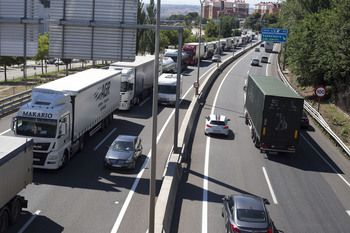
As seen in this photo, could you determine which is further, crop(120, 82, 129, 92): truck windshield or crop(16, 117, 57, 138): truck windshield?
crop(120, 82, 129, 92): truck windshield

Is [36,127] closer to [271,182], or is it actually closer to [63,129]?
[63,129]

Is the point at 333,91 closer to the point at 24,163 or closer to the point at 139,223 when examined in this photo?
the point at 139,223

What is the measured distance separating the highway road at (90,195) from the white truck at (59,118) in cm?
91

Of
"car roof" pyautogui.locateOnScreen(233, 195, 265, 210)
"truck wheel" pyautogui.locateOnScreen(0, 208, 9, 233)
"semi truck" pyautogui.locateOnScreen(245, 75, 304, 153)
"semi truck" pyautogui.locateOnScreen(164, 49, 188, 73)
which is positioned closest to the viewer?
"truck wheel" pyautogui.locateOnScreen(0, 208, 9, 233)

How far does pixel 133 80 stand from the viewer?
3478 cm

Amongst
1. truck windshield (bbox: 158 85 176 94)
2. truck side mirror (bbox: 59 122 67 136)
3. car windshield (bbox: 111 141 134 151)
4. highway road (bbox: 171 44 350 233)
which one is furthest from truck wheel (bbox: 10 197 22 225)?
truck windshield (bbox: 158 85 176 94)

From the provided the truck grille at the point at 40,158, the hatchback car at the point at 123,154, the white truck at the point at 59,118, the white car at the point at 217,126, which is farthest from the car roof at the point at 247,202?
the white car at the point at 217,126

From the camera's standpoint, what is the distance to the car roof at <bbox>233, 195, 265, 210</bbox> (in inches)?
565

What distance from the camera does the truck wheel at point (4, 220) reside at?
1355 cm

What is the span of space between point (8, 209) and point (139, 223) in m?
4.70

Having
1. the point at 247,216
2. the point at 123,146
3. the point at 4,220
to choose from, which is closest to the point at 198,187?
the point at 123,146

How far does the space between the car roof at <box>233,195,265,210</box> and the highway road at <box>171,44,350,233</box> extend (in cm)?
143

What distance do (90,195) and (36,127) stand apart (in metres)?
4.50

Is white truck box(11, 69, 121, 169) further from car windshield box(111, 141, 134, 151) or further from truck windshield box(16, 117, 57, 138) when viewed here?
car windshield box(111, 141, 134, 151)
